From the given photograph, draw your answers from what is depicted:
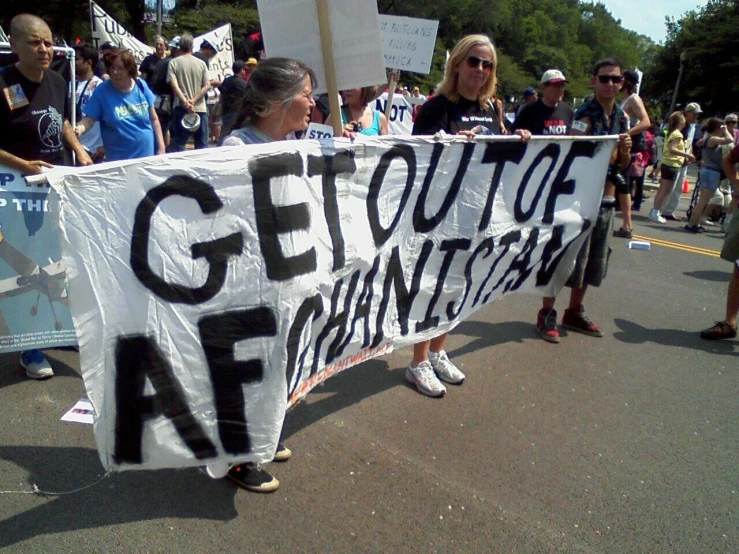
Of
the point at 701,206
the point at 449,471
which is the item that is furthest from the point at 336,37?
the point at 701,206

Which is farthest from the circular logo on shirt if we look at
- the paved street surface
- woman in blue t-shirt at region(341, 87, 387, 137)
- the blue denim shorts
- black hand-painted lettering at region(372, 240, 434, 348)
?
the blue denim shorts

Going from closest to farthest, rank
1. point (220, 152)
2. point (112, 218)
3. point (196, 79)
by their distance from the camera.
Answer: point (112, 218) < point (220, 152) < point (196, 79)

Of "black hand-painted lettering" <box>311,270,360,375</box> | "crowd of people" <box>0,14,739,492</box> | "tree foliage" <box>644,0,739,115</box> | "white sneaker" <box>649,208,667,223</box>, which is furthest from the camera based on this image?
"tree foliage" <box>644,0,739,115</box>

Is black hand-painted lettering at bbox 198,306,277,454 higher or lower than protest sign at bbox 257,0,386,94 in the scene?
lower

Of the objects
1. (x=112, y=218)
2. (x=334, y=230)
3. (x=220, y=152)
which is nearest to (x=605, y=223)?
(x=334, y=230)

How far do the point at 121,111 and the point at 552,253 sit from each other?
132 inches

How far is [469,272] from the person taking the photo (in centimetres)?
361

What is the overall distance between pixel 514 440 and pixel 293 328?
146cm

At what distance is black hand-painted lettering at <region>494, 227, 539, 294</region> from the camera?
3924mm

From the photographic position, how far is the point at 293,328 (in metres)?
2.52

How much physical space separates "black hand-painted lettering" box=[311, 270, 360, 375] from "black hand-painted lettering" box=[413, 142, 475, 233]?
511 millimetres

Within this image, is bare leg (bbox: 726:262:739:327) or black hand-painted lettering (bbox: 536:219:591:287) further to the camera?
bare leg (bbox: 726:262:739:327)

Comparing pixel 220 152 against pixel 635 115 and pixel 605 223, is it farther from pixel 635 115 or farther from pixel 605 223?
pixel 635 115

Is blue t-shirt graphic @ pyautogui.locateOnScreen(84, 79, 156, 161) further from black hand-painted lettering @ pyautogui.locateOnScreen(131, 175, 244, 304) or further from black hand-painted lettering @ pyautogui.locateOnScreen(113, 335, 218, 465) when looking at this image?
black hand-painted lettering @ pyautogui.locateOnScreen(113, 335, 218, 465)
